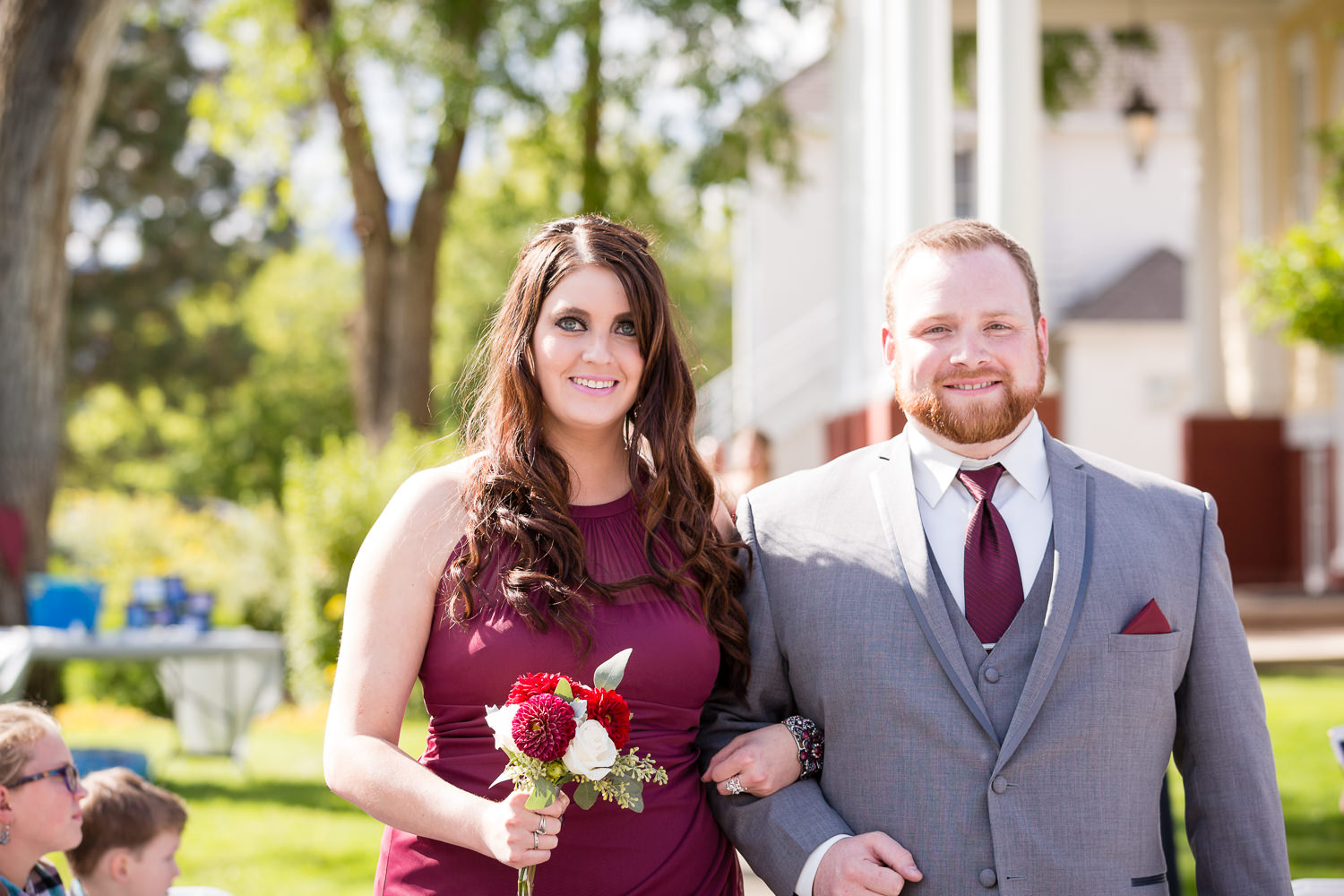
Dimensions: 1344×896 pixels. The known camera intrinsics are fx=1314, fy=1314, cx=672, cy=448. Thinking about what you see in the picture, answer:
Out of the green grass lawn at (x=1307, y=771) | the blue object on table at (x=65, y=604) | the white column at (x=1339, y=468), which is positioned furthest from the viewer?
the white column at (x=1339, y=468)

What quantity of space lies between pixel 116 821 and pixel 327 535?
8.04 meters

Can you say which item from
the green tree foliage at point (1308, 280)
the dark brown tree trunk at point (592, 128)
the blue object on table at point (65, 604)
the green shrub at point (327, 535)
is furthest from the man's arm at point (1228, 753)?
the dark brown tree trunk at point (592, 128)

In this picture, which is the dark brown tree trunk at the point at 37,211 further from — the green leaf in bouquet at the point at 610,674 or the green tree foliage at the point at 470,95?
the green leaf in bouquet at the point at 610,674

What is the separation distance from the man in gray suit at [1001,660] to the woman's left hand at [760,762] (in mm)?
15

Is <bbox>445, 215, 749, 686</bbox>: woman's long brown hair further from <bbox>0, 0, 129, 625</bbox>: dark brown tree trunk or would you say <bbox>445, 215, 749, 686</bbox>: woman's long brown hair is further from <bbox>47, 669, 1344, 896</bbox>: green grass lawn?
<bbox>0, 0, 129, 625</bbox>: dark brown tree trunk

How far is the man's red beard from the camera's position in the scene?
2.74 m

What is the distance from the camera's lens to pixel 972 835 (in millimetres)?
2654

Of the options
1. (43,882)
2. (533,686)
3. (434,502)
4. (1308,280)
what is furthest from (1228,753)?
(1308,280)

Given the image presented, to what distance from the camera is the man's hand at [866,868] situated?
8.66 ft

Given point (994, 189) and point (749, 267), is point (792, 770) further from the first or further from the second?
point (749, 267)

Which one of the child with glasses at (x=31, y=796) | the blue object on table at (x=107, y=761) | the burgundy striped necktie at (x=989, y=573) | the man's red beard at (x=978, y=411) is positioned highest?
the man's red beard at (x=978, y=411)

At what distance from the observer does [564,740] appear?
7.48ft

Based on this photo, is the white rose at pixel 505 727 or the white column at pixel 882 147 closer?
the white rose at pixel 505 727

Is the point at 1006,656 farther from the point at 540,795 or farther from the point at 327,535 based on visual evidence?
the point at 327,535
